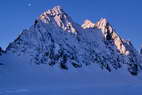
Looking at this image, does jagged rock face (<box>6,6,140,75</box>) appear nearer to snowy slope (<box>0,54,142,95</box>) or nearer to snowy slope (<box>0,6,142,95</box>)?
snowy slope (<box>0,6,142,95</box>)

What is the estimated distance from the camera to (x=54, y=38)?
189 meters

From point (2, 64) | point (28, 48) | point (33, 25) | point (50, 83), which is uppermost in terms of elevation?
point (33, 25)

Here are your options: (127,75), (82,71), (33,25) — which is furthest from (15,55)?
(127,75)

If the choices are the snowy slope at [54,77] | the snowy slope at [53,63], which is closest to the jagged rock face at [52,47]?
the snowy slope at [53,63]

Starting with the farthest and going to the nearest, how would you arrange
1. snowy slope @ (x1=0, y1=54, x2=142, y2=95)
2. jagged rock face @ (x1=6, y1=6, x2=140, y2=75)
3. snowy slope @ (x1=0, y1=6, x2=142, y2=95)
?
1. jagged rock face @ (x1=6, y1=6, x2=140, y2=75)
2. snowy slope @ (x1=0, y1=6, x2=142, y2=95)
3. snowy slope @ (x1=0, y1=54, x2=142, y2=95)

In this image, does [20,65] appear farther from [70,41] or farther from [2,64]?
[70,41]

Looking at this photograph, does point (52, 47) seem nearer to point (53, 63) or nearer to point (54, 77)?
point (53, 63)

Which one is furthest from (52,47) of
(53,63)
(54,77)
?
(54,77)

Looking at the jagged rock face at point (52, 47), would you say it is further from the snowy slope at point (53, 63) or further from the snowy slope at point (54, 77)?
the snowy slope at point (54, 77)

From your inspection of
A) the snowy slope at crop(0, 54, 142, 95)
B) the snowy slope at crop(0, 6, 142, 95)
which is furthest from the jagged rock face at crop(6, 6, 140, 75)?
the snowy slope at crop(0, 54, 142, 95)

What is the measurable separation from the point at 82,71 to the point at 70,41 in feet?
78.3

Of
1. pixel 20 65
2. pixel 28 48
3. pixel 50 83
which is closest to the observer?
pixel 50 83

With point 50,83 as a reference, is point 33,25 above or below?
above

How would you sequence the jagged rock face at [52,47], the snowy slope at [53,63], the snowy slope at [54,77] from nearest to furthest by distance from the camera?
the snowy slope at [54,77] → the snowy slope at [53,63] → the jagged rock face at [52,47]
